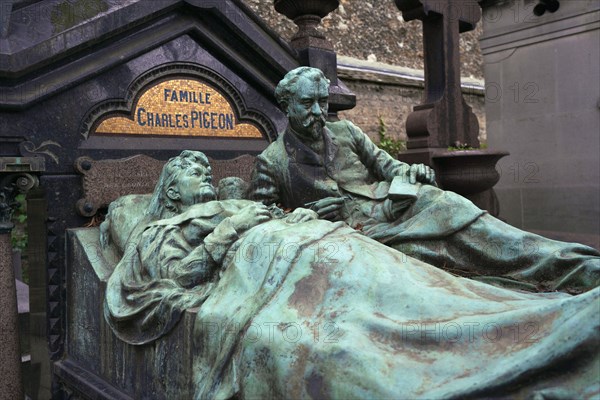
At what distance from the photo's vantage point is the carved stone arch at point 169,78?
12.7ft

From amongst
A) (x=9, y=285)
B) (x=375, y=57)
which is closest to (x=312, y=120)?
(x=9, y=285)

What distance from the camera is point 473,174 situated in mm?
6133

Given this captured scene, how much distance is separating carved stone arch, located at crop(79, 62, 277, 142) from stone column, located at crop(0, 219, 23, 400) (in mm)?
844

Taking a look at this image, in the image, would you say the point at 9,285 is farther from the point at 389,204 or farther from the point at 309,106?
the point at 389,204

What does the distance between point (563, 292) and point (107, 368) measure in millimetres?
2349

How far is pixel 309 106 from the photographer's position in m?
3.27

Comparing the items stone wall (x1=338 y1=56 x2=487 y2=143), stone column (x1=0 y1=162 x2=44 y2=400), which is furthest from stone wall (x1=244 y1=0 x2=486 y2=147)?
stone column (x1=0 y1=162 x2=44 y2=400)

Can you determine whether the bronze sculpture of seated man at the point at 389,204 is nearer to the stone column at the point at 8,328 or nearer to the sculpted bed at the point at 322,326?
the sculpted bed at the point at 322,326

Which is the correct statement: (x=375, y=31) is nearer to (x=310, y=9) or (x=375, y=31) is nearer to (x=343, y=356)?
(x=310, y=9)

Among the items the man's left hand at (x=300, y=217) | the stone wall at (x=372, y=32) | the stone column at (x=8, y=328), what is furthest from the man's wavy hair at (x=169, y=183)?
the stone wall at (x=372, y=32)

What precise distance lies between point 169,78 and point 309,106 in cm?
135

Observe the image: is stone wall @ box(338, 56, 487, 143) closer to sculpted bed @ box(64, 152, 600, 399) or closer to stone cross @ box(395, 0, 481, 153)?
stone cross @ box(395, 0, 481, 153)

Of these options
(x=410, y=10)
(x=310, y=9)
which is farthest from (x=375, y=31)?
(x=310, y=9)

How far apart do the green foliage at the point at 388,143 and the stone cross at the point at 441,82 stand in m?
7.04
